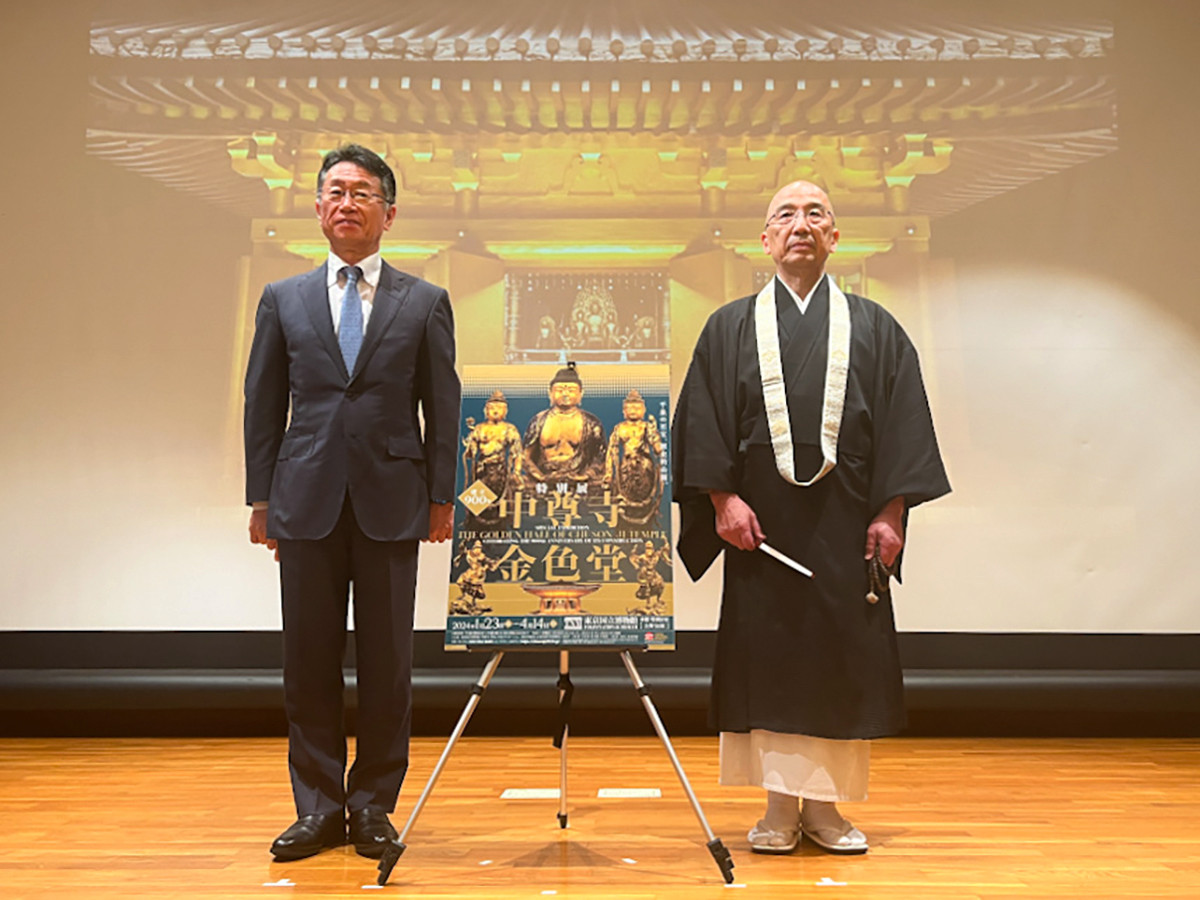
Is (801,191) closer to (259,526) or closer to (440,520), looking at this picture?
(440,520)

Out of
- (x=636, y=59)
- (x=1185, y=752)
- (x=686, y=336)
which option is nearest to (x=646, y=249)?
(x=686, y=336)

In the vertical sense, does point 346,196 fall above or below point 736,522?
above

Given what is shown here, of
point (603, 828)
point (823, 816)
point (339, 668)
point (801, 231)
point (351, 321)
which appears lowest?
point (603, 828)

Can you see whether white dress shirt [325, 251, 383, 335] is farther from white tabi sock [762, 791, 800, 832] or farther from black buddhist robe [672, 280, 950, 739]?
white tabi sock [762, 791, 800, 832]

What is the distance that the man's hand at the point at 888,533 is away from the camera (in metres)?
2.48

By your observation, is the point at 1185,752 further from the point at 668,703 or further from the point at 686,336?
the point at 686,336

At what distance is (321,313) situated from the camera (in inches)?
98.4

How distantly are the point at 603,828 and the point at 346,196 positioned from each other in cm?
178

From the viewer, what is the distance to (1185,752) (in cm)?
394

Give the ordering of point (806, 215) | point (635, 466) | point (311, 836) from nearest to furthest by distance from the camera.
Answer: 1. point (311, 836)
2. point (635, 466)
3. point (806, 215)

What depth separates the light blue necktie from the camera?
2.49 m

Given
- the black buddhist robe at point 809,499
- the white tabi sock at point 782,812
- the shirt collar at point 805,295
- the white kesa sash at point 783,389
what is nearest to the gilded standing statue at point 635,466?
the black buddhist robe at point 809,499

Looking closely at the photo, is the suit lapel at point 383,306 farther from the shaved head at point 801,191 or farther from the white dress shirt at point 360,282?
the shaved head at point 801,191

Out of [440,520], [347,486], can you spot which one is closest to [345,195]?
[347,486]
